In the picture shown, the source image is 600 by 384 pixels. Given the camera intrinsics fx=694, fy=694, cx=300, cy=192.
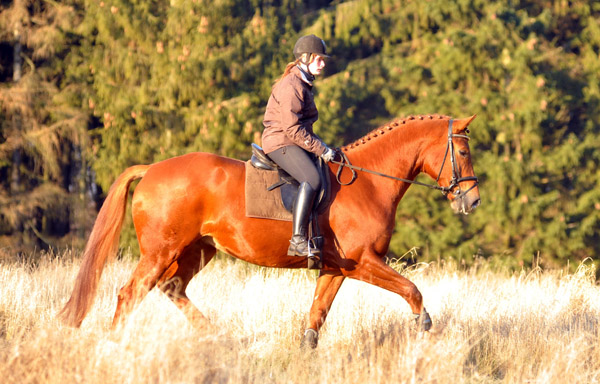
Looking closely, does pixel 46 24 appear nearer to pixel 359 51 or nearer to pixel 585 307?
pixel 359 51

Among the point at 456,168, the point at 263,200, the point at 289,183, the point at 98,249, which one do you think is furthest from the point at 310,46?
the point at 98,249

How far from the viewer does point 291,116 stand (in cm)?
596

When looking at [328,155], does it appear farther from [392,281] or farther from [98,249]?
[98,249]

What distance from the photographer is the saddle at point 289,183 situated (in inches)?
238

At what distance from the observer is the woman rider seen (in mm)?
5879

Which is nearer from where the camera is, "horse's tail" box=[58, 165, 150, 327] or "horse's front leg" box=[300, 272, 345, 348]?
"horse's tail" box=[58, 165, 150, 327]

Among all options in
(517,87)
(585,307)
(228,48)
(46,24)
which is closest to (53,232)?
(46,24)

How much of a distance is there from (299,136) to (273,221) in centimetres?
78

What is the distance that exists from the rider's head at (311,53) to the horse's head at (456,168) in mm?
1300

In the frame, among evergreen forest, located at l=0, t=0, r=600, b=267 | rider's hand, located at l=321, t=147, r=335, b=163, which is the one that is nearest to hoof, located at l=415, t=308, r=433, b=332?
rider's hand, located at l=321, t=147, r=335, b=163

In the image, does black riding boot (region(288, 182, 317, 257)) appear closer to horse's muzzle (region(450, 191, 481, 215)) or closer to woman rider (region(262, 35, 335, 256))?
woman rider (region(262, 35, 335, 256))

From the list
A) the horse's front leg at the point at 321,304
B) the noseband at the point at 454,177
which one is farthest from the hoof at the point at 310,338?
the noseband at the point at 454,177

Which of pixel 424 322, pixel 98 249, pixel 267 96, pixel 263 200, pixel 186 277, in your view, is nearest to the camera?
pixel 424 322

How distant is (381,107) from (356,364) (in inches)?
560
